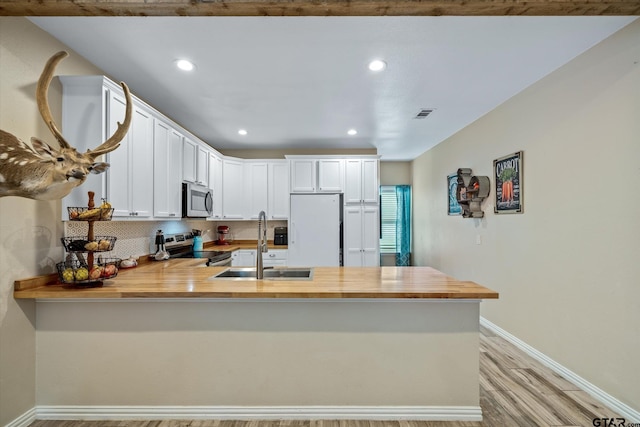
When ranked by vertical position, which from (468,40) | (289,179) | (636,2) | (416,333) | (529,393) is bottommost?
(529,393)

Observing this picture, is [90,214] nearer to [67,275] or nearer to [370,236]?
[67,275]

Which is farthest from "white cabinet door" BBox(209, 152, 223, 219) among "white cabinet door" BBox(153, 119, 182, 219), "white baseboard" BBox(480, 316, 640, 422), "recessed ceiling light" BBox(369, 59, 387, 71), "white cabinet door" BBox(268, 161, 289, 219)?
"white baseboard" BBox(480, 316, 640, 422)

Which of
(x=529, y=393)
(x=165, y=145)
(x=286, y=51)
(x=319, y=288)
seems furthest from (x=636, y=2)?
(x=165, y=145)

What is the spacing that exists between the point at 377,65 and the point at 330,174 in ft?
8.21

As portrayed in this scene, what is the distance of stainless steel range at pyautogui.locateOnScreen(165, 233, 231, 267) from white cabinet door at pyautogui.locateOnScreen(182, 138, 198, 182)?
0.78 m

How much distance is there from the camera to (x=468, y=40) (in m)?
2.12

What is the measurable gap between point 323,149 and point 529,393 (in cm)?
423

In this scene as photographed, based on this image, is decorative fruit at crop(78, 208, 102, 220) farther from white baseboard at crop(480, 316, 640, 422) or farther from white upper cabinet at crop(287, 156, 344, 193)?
white baseboard at crop(480, 316, 640, 422)

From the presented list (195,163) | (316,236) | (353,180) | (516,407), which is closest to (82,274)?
(195,163)

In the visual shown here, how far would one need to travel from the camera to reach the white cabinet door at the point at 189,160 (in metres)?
3.45

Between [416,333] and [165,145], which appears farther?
[165,145]

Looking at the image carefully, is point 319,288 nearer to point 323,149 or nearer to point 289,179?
point 289,179

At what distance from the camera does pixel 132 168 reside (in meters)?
2.50

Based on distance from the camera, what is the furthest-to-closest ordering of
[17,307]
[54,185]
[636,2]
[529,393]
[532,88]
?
1. [532,88]
2. [529,393]
3. [17,307]
4. [54,185]
5. [636,2]
